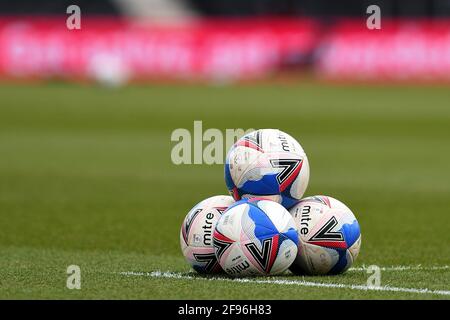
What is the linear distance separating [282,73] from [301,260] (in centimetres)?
4087

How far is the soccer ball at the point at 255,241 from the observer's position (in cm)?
914

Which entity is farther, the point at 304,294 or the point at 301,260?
the point at 301,260

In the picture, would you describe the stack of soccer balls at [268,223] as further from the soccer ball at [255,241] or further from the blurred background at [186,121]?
the blurred background at [186,121]

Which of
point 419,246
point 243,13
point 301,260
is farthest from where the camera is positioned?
point 243,13

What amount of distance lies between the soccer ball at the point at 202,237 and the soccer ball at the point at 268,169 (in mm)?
306

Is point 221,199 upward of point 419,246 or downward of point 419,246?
upward

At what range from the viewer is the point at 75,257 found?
10945 mm

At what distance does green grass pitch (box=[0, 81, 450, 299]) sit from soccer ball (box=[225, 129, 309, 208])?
776 millimetres

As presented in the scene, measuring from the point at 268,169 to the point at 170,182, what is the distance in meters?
9.76

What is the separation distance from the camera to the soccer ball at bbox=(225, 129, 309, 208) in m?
9.47

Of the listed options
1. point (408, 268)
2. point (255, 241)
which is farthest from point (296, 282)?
point (408, 268)
